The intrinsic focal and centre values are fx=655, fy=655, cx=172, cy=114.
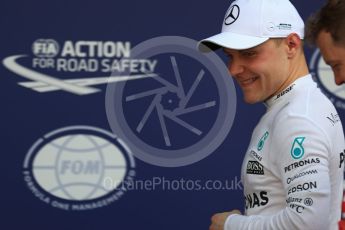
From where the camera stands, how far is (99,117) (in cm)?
276

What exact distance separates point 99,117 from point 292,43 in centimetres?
159

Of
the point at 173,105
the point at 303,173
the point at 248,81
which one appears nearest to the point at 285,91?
the point at 248,81

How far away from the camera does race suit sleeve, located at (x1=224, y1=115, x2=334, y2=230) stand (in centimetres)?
115

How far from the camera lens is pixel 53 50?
8.93 ft

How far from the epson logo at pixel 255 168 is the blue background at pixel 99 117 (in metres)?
1.55

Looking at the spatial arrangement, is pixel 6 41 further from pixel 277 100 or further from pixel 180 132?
pixel 277 100

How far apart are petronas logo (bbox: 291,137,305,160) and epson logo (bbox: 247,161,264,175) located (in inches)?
3.7

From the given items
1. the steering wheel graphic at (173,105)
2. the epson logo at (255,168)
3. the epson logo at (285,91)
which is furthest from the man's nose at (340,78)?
the steering wheel graphic at (173,105)

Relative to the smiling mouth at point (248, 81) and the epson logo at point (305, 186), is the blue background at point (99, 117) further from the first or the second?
the epson logo at point (305, 186)

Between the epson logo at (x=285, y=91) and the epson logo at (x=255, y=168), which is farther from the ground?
the epson logo at (x=285, y=91)

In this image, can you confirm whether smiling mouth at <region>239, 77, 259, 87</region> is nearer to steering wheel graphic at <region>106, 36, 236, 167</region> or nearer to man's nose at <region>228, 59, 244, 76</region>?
man's nose at <region>228, 59, 244, 76</region>

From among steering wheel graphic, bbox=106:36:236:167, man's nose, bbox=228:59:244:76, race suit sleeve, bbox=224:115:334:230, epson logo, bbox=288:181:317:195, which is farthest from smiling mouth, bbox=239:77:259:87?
steering wheel graphic, bbox=106:36:236:167

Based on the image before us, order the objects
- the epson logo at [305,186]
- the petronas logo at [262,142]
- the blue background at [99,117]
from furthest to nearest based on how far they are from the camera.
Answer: the blue background at [99,117] < the petronas logo at [262,142] < the epson logo at [305,186]

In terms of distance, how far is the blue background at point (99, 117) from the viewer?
2713 millimetres
